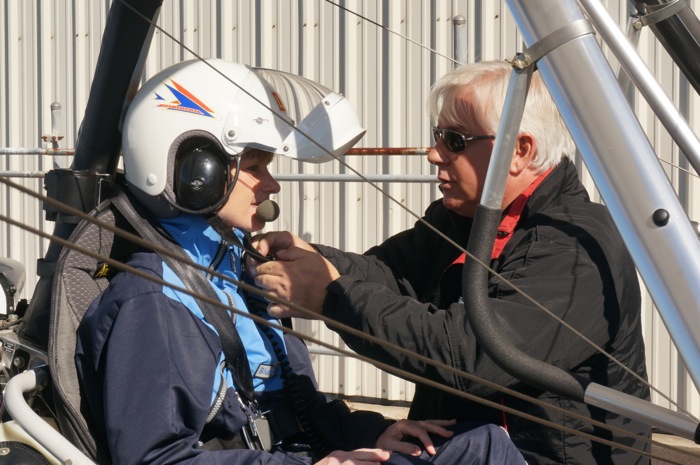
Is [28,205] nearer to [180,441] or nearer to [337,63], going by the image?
[337,63]

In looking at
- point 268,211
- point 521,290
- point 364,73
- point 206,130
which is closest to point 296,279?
point 268,211

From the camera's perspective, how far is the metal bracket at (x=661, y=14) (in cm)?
202

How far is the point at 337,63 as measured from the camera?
5.51 metres

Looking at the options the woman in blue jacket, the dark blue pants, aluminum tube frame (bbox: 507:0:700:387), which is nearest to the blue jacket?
the woman in blue jacket

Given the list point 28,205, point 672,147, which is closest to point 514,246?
point 672,147

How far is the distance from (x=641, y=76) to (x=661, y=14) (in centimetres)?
21

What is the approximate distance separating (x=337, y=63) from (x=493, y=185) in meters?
3.73

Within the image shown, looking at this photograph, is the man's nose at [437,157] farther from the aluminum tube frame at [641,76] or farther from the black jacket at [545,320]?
the aluminum tube frame at [641,76]

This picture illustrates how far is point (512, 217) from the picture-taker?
2.49 m

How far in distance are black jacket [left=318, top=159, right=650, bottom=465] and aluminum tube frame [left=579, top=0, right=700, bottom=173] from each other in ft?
1.22

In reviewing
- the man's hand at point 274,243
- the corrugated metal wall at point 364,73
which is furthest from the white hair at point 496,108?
the corrugated metal wall at point 364,73

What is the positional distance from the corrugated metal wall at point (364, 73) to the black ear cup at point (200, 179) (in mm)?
2682

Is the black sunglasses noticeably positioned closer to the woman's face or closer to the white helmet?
the white helmet

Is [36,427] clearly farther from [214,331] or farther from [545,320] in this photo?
[545,320]
